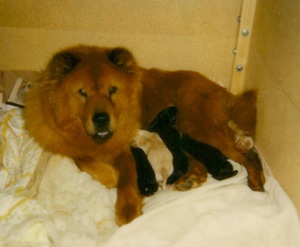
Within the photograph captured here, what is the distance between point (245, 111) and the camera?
8.13 feet

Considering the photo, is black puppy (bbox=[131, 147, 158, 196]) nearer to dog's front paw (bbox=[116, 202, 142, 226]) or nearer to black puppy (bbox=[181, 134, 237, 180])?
dog's front paw (bbox=[116, 202, 142, 226])

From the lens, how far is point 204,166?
7.59 ft

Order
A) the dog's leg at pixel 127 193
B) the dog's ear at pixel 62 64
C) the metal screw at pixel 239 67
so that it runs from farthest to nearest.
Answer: the metal screw at pixel 239 67 → the dog's ear at pixel 62 64 → the dog's leg at pixel 127 193

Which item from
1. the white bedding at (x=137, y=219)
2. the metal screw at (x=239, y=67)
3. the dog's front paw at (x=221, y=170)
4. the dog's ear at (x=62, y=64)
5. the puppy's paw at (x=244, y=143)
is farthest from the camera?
the metal screw at (x=239, y=67)

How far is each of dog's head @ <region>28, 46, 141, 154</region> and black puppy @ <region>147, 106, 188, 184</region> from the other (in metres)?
0.32

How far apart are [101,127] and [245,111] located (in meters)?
1.01

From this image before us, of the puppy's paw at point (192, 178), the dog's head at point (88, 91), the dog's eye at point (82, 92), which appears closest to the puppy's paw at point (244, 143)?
the puppy's paw at point (192, 178)

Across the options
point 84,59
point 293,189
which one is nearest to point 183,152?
point 293,189

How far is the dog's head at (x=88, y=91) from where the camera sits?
6.91ft

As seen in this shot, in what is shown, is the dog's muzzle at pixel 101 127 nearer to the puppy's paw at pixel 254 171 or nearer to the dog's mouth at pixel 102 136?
the dog's mouth at pixel 102 136

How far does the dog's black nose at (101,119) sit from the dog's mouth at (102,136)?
60mm

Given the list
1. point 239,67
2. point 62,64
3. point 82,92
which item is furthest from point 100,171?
point 239,67

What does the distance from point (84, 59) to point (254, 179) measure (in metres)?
1.27

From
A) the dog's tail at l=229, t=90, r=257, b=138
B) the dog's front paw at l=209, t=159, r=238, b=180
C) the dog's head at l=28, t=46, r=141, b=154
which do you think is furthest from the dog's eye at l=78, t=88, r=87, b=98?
the dog's tail at l=229, t=90, r=257, b=138
